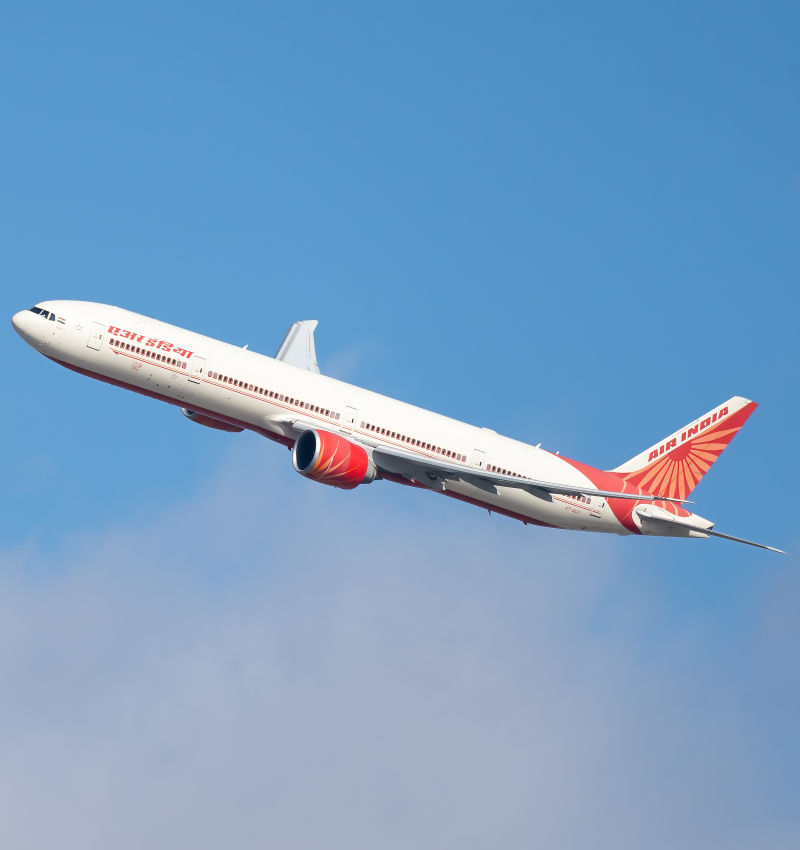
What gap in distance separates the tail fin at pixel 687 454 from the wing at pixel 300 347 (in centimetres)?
2130

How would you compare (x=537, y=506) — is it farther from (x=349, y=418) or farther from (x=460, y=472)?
(x=349, y=418)

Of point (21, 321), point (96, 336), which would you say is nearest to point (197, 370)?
point (96, 336)

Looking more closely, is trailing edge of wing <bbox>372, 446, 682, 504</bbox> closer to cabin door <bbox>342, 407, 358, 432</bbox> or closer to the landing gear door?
cabin door <bbox>342, 407, 358, 432</bbox>

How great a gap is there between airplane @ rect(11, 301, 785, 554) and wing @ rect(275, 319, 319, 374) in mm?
9932

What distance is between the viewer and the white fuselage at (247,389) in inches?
2768

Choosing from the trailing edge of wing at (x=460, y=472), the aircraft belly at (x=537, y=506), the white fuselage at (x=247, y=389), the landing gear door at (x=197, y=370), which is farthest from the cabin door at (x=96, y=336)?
the aircraft belly at (x=537, y=506)

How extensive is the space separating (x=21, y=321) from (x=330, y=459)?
18399mm

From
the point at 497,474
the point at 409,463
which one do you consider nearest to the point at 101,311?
the point at 409,463

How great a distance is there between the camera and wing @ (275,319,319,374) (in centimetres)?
8581

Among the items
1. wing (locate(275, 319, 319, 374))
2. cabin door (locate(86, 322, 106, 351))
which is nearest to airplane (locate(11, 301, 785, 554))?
cabin door (locate(86, 322, 106, 351))

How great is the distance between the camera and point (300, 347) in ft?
285

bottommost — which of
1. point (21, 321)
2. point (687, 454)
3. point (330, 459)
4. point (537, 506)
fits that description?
point (330, 459)

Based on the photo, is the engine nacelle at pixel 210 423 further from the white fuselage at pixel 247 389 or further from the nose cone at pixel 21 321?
the nose cone at pixel 21 321

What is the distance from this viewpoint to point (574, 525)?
8094cm
